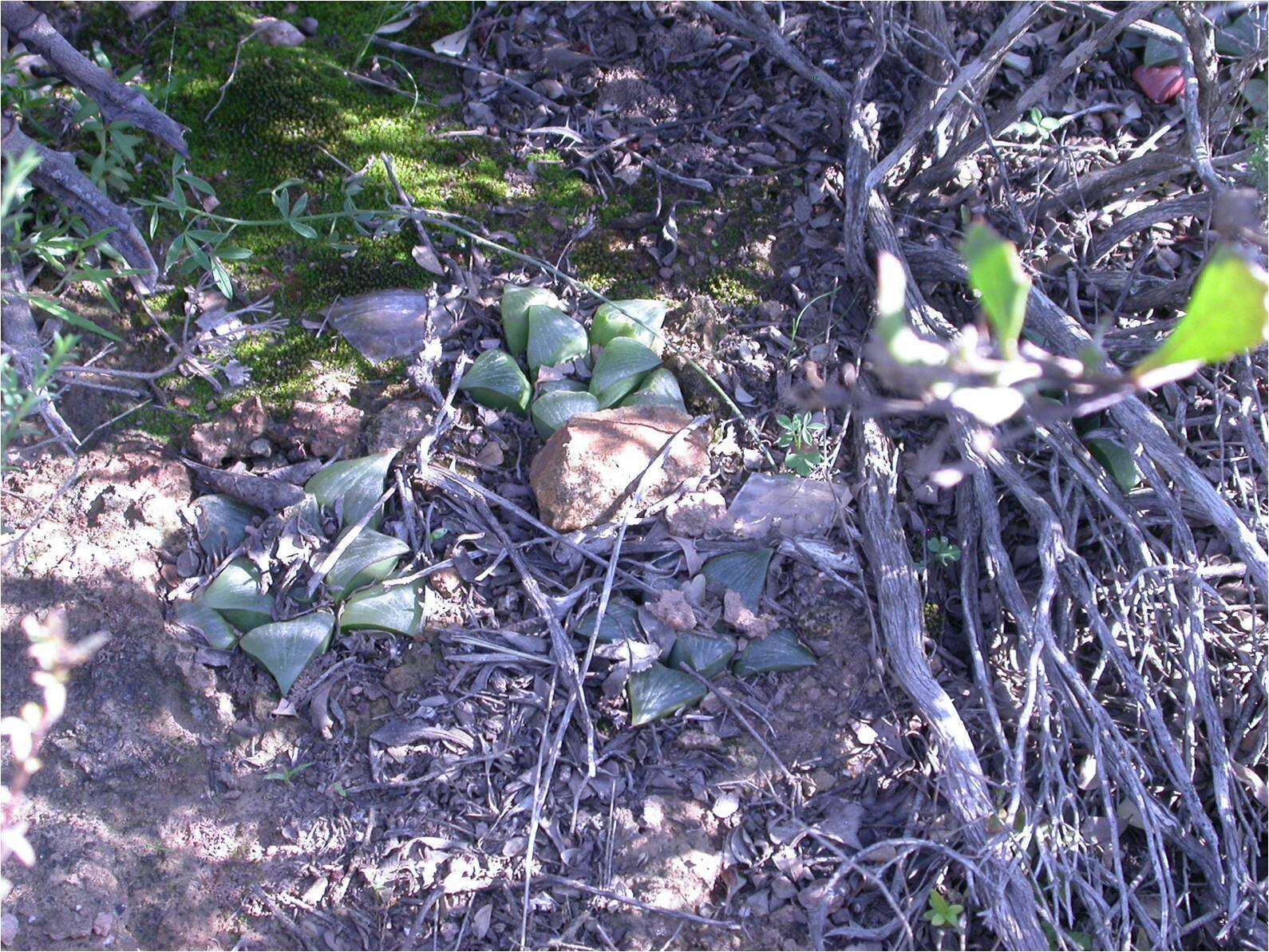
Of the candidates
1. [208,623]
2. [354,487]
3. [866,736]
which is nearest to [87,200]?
[354,487]

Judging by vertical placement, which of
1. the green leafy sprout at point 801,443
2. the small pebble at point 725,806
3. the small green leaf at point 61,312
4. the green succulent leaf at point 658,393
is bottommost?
the small pebble at point 725,806

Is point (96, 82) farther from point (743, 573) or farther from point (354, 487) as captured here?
point (743, 573)

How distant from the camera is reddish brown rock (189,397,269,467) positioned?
209 cm

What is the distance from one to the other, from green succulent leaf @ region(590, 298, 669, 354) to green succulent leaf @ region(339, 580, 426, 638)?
770 mm

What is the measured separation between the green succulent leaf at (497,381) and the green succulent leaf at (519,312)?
0.24 feet

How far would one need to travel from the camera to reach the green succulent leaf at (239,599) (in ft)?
6.27

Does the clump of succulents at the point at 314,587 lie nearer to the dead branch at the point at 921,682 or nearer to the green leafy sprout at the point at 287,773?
the green leafy sprout at the point at 287,773

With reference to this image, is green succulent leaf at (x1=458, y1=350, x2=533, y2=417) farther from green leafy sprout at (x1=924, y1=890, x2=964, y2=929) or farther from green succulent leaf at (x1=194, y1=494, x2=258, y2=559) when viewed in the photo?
green leafy sprout at (x1=924, y1=890, x2=964, y2=929)

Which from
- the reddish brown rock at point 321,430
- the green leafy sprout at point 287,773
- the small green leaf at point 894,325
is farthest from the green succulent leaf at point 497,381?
the small green leaf at point 894,325

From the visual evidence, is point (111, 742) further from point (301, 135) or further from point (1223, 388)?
point (1223, 388)

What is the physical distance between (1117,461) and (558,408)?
126cm

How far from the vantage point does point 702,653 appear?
6.37ft

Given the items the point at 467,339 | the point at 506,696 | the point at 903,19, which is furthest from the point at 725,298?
the point at 506,696

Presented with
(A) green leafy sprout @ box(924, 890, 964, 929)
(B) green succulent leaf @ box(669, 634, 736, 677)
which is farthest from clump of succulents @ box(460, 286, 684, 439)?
(A) green leafy sprout @ box(924, 890, 964, 929)
